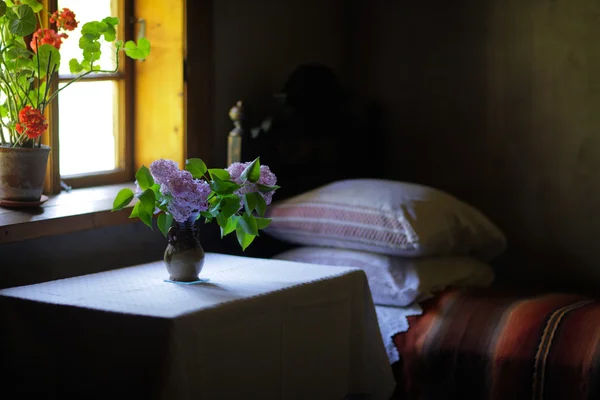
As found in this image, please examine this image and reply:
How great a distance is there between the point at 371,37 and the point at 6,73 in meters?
1.80

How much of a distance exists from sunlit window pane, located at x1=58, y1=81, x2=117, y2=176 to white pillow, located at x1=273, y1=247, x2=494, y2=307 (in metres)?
0.63

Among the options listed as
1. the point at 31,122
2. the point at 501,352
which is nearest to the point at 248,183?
the point at 31,122

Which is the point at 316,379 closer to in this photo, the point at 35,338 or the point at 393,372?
the point at 393,372

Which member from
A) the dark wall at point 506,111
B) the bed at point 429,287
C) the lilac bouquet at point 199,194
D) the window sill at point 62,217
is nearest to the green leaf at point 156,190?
the lilac bouquet at point 199,194

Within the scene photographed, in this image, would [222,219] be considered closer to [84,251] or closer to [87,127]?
[84,251]

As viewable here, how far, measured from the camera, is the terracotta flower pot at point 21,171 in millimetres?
2320

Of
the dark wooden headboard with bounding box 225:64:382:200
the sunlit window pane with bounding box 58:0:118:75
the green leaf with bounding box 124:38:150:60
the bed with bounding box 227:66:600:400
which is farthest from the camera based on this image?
the dark wooden headboard with bounding box 225:64:382:200

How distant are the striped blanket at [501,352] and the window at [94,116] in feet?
3.39

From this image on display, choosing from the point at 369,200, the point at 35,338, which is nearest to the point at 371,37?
the point at 369,200

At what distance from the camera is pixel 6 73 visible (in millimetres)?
2322

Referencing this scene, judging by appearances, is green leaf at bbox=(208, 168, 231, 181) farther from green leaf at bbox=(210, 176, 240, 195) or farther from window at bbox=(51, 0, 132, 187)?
window at bbox=(51, 0, 132, 187)

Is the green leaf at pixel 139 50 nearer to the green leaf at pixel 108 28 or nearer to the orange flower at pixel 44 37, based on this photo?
the green leaf at pixel 108 28

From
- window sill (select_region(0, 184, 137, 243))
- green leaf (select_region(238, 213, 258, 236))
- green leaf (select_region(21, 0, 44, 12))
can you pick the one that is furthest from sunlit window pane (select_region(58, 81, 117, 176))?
green leaf (select_region(238, 213, 258, 236))

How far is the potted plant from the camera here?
7.41 ft
